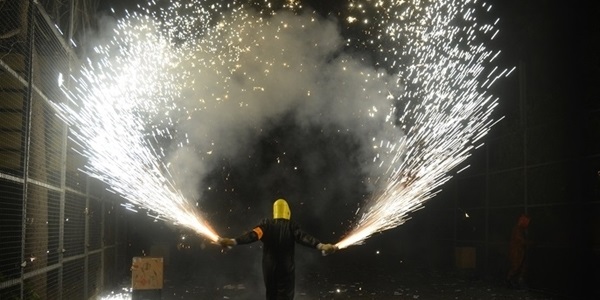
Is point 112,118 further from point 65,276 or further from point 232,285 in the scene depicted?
point 232,285

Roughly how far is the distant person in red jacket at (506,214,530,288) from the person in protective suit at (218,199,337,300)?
764 cm

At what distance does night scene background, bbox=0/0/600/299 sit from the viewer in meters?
12.7

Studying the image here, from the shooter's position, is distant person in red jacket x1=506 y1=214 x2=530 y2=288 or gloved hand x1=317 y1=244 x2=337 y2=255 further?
distant person in red jacket x1=506 y1=214 x2=530 y2=288

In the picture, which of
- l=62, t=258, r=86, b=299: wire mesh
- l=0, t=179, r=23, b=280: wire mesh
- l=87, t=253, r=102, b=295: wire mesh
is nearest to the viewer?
l=0, t=179, r=23, b=280: wire mesh

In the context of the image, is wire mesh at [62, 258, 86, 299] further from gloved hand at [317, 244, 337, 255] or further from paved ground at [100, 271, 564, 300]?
gloved hand at [317, 244, 337, 255]

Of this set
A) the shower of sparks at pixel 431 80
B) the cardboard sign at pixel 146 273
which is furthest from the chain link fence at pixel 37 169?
the shower of sparks at pixel 431 80

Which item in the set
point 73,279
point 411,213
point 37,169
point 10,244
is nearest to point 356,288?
point 73,279

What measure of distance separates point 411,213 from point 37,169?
18.5m

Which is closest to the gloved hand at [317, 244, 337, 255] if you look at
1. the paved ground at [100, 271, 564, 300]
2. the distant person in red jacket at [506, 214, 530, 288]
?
the paved ground at [100, 271, 564, 300]

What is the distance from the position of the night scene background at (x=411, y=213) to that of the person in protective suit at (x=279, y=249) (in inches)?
33.9

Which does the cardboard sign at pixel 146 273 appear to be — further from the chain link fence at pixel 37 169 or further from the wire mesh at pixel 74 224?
the wire mesh at pixel 74 224

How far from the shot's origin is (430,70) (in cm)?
1415

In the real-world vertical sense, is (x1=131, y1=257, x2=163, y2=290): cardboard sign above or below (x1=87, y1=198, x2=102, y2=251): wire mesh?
below

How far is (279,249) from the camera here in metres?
8.20
